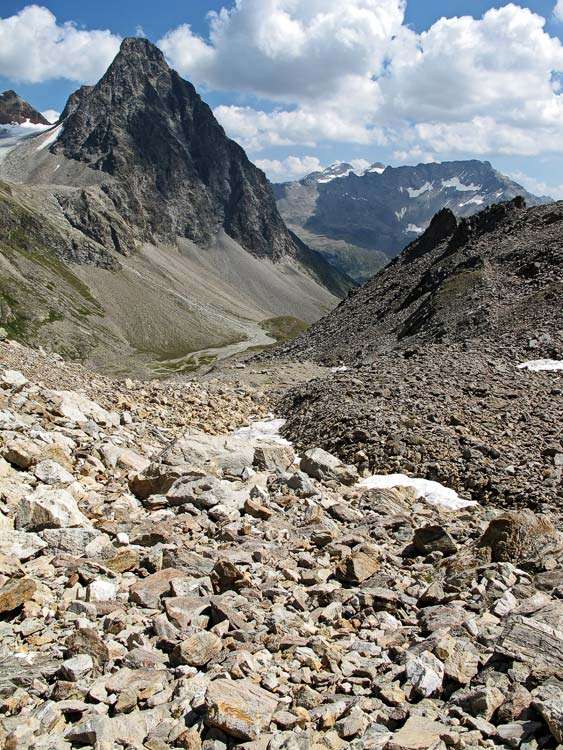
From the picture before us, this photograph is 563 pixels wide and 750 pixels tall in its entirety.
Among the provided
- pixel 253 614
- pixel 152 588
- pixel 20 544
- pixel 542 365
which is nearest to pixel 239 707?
pixel 253 614

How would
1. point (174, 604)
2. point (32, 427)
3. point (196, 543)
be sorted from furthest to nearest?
point (32, 427) → point (196, 543) → point (174, 604)

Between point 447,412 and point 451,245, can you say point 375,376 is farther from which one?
point 451,245

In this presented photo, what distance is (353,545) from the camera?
14.3 metres

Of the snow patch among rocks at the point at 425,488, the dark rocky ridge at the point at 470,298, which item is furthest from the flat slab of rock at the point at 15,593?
the dark rocky ridge at the point at 470,298

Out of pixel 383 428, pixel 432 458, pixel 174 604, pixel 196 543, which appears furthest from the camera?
pixel 383 428

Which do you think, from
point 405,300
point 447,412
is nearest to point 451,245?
point 405,300

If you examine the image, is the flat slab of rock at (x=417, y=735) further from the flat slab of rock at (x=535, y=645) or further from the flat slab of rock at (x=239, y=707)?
the flat slab of rock at (x=535, y=645)

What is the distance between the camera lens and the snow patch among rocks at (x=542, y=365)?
31969 mm

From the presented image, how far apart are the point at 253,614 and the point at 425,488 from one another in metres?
11.2

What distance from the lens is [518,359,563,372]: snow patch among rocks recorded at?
3197 cm

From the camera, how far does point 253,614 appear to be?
10.4m

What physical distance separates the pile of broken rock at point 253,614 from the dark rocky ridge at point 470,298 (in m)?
25.9

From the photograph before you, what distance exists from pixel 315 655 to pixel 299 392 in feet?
79.5

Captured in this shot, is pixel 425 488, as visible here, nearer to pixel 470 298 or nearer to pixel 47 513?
pixel 47 513
